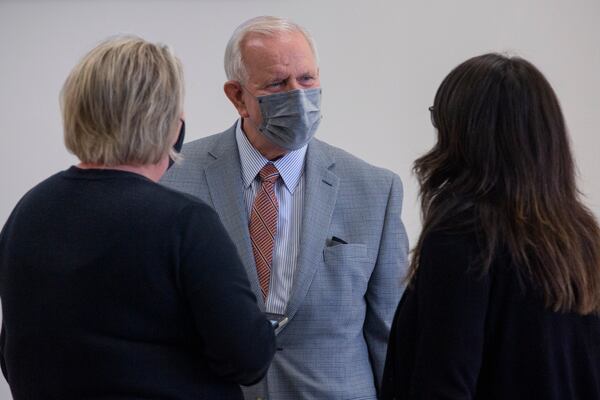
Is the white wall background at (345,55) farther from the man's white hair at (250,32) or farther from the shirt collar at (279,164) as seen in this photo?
the shirt collar at (279,164)

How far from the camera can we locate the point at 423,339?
4.75 ft

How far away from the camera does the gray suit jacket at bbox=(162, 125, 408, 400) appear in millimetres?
1945

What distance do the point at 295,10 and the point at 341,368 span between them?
4.65 ft

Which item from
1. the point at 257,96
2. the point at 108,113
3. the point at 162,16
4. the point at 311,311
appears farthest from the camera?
the point at 162,16

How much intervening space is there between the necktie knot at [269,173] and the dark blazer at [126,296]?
66 centimetres

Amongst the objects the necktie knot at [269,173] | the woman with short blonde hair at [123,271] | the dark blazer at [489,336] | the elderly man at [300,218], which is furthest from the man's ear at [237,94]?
the dark blazer at [489,336]

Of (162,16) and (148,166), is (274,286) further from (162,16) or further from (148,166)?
(162,16)

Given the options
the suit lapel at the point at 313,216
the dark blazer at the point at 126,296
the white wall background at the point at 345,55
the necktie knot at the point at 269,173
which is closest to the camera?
the dark blazer at the point at 126,296

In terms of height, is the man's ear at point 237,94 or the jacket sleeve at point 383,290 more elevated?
the man's ear at point 237,94

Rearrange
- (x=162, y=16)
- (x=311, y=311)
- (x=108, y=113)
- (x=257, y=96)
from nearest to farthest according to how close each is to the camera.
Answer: (x=108, y=113), (x=311, y=311), (x=257, y=96), (x=162, y=16)

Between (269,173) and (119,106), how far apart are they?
719 mm

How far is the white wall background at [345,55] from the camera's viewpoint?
2.91 metres

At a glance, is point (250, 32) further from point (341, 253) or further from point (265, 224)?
point (341, 253)

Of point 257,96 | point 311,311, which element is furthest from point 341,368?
point 257,96
